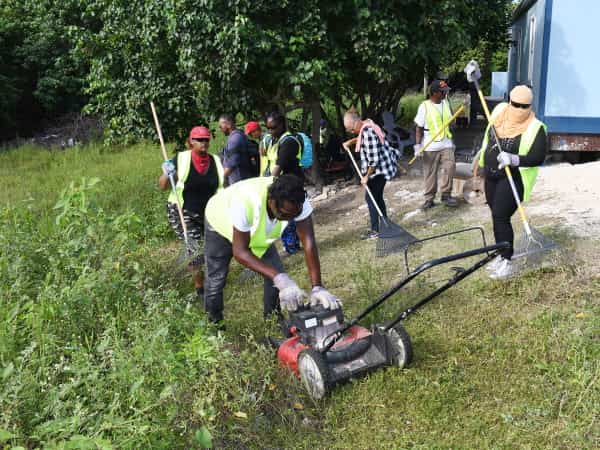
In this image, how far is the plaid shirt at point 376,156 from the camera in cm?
629

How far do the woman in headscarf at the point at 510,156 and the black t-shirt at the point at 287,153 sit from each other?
84.7 inches

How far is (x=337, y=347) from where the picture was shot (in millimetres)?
3533

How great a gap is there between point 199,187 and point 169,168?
0.31 meters

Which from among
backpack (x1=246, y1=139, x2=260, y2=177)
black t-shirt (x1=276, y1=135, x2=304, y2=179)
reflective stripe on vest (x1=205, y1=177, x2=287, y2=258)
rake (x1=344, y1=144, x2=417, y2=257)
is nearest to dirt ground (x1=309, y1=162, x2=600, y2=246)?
rake (x1=344, y1=144, x2=417, y2=257)

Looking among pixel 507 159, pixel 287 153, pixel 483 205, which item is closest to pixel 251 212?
pixel 507 159

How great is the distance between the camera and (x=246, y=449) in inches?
119

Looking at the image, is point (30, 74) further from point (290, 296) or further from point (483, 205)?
point (290, 296)

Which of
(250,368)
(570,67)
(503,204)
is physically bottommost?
(250,368)

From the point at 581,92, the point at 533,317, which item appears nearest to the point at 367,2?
the point at 581,92

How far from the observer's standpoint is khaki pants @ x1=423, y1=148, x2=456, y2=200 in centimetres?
717

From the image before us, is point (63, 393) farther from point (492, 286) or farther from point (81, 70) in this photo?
point (81, 70)

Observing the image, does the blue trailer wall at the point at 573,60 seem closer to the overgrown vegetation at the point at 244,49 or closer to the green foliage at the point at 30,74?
the overgrown vegetation at the point at 244,49

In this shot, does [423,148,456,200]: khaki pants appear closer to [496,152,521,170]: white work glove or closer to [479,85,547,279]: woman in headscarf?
[479,85,547,279]: woman in headscarf

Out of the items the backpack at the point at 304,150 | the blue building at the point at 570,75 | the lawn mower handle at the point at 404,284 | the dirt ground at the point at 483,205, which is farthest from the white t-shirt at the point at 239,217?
the blue building at the point at 570,75
